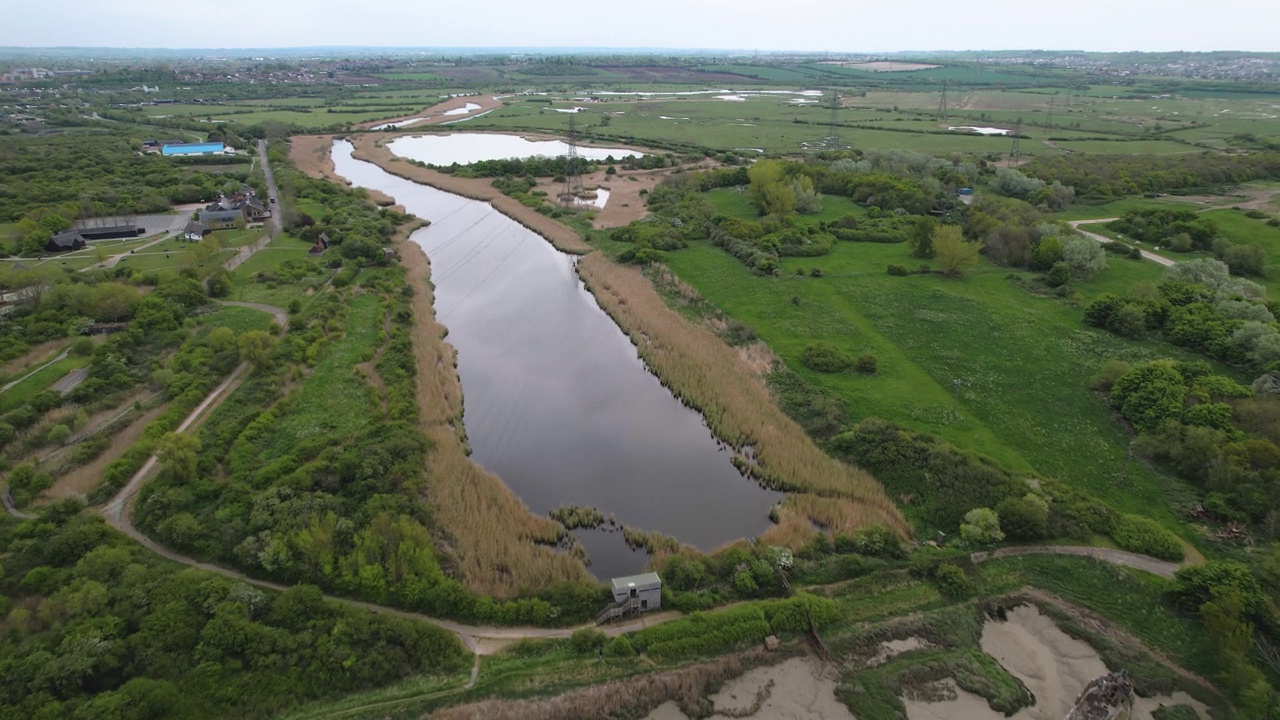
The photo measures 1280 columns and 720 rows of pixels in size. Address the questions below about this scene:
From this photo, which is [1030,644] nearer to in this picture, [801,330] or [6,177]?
[801,330]

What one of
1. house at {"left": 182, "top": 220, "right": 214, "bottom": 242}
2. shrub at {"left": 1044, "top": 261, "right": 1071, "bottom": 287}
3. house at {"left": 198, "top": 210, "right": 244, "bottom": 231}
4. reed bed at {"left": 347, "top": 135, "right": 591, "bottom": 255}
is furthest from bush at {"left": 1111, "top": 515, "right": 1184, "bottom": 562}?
house at {"left": 198, "top": 210, "right": 244, "bottom": 231}

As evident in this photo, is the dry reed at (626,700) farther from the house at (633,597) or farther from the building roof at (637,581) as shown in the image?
the building roof at (637,581)

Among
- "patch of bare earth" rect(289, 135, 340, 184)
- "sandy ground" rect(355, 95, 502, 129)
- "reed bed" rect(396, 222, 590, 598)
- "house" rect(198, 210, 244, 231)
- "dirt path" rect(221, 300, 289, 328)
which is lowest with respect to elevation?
"reed bed" rect(396, 222, 590, 598)

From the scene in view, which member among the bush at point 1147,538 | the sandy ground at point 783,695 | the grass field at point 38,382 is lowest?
the sandy ground at point 783,695

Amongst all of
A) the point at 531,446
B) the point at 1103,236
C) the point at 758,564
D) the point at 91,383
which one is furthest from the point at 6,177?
the point at 1103,236

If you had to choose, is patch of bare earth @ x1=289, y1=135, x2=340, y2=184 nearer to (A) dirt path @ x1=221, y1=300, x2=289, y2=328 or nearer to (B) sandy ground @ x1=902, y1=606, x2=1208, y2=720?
(A) dirt path @ x1=221, y1=300, x2=289, y2=328

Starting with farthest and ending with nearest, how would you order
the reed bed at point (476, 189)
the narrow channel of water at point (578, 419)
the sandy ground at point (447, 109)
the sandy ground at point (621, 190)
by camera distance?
the sandy ground at point (447, 109) → the sandy ground at point (621, 190) → the reed bed at point (476, 189) → the narrow channel of water at point (578, 419)

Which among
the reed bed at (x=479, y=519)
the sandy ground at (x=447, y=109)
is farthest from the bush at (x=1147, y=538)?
the sandy ground at (x=447, y=109)
